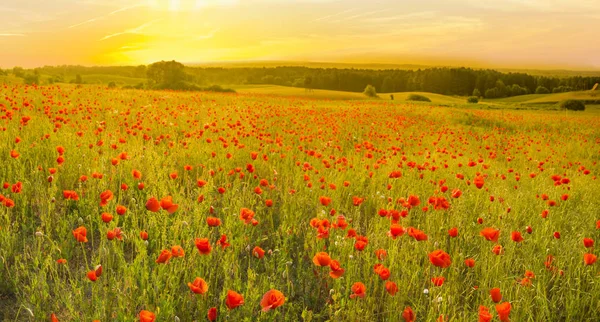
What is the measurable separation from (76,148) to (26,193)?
1.33m

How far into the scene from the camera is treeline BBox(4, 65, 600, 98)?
74.5 metres

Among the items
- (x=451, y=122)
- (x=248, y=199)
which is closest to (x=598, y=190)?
(x=248, y=199)

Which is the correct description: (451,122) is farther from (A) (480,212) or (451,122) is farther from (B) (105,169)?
(B) (105,169)

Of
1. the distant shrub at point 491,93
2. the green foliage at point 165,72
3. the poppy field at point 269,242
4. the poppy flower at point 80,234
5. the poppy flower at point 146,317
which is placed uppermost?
the green foliage at point 165,72

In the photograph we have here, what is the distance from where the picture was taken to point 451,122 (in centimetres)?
1625

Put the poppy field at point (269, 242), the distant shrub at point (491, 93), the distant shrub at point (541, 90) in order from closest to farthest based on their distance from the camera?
the poppy field at point (269, 242), the distant shrub at point (541, 90), the distant shrub at point (491, 93)

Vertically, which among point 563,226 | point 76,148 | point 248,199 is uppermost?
point 76,148

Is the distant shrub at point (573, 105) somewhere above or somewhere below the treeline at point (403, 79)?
below

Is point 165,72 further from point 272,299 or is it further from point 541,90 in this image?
point 541,90

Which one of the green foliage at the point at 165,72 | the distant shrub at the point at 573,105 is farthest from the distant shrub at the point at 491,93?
the green foliage at the point at 165,72

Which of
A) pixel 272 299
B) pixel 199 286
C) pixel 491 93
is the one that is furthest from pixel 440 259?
pixel 491 93

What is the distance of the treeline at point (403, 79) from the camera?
2933 inches

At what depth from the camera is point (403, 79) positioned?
86.8 m

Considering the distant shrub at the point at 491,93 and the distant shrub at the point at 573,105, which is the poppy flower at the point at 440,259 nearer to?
the distant shrub at the point at 573,105
